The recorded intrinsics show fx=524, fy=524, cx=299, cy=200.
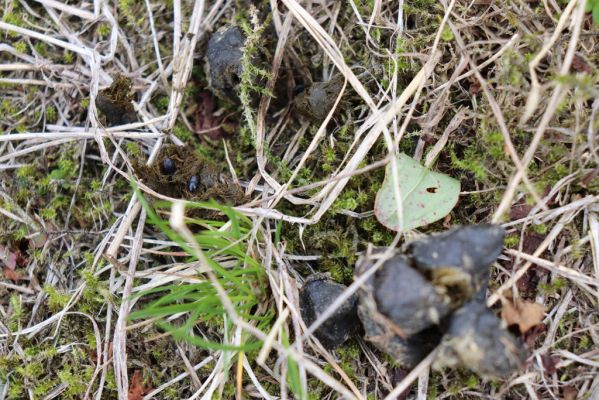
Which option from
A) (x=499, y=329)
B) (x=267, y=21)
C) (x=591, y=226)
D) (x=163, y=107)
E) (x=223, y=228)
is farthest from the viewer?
(x=163, y=107)

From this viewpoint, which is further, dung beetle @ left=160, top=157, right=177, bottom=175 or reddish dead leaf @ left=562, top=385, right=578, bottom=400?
dung beetle @ left=160, top=157, right=177, bottom=175

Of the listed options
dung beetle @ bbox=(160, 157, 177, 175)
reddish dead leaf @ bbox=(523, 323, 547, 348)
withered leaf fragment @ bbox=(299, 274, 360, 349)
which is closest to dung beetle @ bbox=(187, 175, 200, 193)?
dung beetle @ bbox=(160, 157, 177, 175)

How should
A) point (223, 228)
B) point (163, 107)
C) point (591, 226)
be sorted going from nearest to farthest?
point (591, 226) < point (223, 228) < point (163, 107)

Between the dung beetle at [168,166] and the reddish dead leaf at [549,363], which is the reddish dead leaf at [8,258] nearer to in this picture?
the dung beetle at [168,166]

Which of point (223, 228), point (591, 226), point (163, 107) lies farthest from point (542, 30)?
point (163, 107)

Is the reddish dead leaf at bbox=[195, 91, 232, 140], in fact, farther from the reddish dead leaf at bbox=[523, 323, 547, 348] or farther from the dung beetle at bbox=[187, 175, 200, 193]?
the reddish dead leaf at bbox=[523, 323, 547, 348]

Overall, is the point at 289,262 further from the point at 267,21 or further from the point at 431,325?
the point at 267,21

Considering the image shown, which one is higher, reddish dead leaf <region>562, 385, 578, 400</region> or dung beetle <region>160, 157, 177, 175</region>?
dung beetle <region>160, 157, 177, 175</region>
